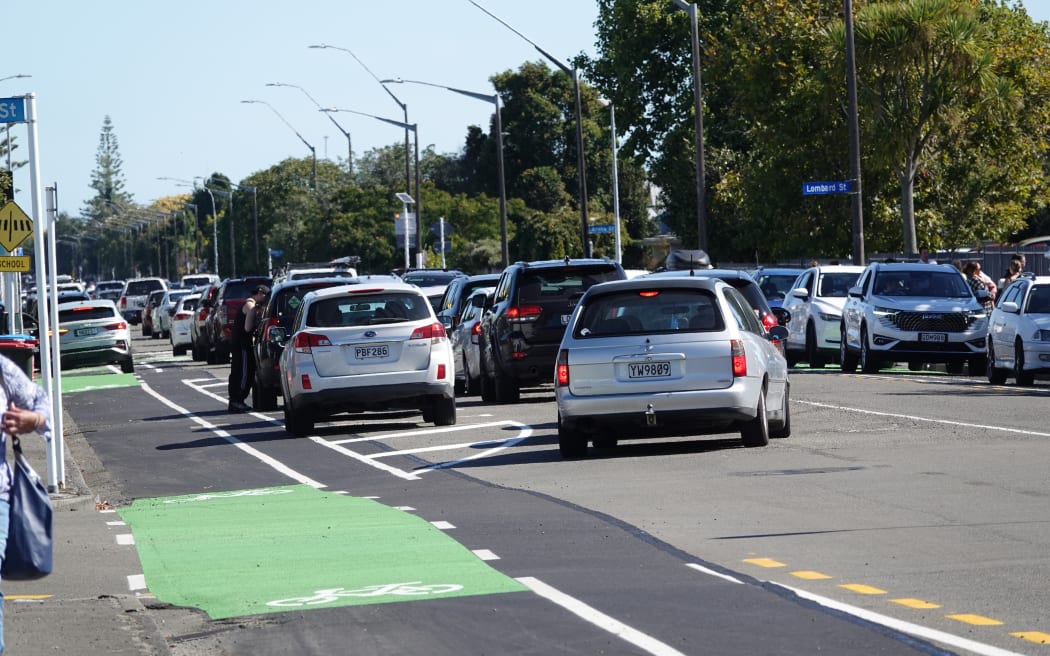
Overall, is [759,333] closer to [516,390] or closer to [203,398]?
[516,390]

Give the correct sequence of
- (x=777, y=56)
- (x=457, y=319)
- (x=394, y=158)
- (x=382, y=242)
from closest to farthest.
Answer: (x=457, y=319) < (x=777, y=56) < (x=382, y=242) < (x=394, y=158)

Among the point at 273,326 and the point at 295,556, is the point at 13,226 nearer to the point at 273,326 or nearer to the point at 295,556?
the point at 273,326

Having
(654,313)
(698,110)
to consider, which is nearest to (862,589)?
(654,313)

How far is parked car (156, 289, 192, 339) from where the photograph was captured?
219ft

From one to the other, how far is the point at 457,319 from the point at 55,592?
64.3ft

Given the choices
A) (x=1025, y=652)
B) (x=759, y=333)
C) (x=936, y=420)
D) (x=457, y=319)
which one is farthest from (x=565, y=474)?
(x=457, y=319)

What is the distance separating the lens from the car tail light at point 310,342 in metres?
22.0

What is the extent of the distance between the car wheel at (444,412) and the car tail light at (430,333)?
0.72m

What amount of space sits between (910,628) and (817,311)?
26.3m

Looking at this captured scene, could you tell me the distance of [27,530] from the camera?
23.8 ft

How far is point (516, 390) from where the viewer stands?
26.1m

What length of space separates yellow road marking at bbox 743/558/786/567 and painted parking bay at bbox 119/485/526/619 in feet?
4.51

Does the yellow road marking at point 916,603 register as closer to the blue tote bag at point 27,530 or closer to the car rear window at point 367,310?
the blue tote bag at point 27,530

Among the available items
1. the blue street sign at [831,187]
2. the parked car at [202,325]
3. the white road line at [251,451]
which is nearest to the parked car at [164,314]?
the parked car at [202,325]
